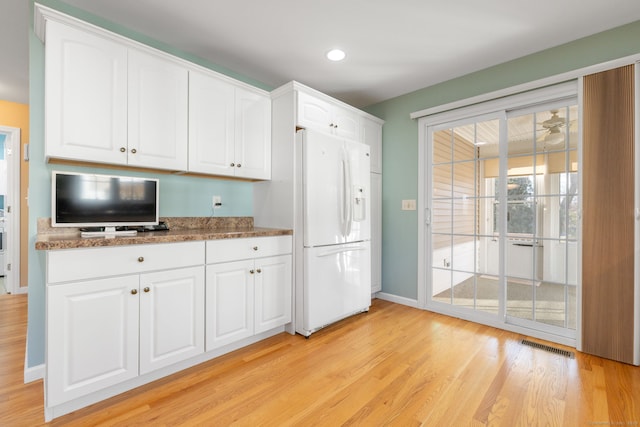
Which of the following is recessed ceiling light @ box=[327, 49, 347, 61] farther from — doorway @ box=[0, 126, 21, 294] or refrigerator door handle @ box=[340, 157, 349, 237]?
doorway @ box=[0, 126, 21, 294]

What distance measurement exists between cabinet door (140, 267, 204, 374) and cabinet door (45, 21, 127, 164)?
87cm

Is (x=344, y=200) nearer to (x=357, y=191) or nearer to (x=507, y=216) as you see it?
(x=357, y=191)

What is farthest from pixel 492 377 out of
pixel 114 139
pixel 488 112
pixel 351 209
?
pixel 114 139

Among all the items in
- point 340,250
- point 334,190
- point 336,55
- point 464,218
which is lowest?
point 340,250

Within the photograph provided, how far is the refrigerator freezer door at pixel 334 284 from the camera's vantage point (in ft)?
8.54

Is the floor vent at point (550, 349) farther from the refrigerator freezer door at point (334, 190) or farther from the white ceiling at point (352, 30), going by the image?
the white ceiling at point (352, 30)

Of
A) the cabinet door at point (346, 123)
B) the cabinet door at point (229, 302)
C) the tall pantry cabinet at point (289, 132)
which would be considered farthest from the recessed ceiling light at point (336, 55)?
the cabinet door at point (229, 302)

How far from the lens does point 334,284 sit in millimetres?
2818

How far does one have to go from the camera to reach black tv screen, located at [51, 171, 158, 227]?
1.89 meters

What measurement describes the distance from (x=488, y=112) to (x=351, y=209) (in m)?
1.62

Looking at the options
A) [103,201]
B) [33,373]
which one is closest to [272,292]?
[103,201]

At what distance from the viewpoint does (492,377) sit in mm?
1974

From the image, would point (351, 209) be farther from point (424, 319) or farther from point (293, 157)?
point (424, 319)

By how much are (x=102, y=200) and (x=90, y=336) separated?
90 centimetres
